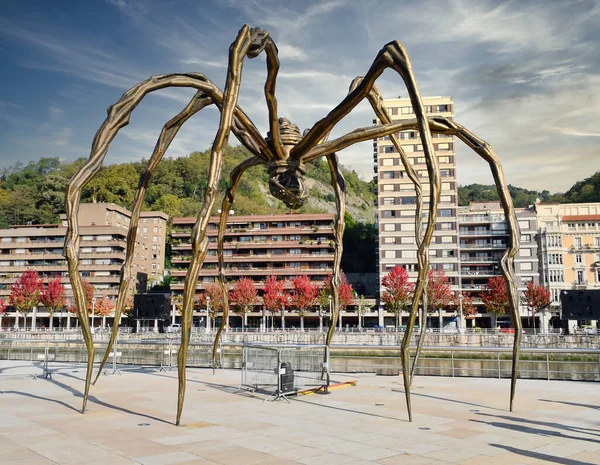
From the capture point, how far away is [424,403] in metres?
11.6

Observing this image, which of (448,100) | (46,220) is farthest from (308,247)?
(46,220)

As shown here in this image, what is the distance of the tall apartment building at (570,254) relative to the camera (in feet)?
231

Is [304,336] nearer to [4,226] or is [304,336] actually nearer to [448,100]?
[448,100]

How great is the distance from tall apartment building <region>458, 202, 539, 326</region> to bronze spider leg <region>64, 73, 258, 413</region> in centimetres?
6624

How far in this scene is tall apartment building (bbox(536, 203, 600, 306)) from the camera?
231 feet

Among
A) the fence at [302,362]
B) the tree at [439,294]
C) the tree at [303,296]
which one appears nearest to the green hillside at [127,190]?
the tree at [303,296]

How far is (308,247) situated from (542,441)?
223 feet

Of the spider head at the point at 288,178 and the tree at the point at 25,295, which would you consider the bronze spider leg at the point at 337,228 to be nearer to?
the spider head at the point at 288,178

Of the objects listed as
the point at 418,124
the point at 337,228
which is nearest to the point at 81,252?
the point at 337,228

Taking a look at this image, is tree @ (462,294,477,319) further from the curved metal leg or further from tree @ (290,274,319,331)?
the curved metal leg

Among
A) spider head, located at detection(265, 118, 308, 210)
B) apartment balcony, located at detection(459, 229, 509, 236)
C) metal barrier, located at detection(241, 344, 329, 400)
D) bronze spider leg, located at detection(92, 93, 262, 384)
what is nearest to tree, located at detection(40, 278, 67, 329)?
apartment balcony, located at detection(459, 229, 509, 236)

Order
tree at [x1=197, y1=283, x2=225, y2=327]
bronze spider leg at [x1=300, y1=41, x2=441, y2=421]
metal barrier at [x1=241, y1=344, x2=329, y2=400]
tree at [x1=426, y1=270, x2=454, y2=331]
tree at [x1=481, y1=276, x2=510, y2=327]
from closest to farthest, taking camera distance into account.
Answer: bronze spider leg at [x1=300, y1=41, x2=441, y2=421] → metal barrier at [x1=241, y1=344, x2=329, y2=400] → tree at [x1=426, y1=270, x2=454, y2=331] → tree at [x1=481, y1=276, x2=510, y2=327] → tree at [x1=197, y1=283, x2=225, y2=327]

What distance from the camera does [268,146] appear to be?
1055 centimetres

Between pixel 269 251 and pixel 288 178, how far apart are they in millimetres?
67411
